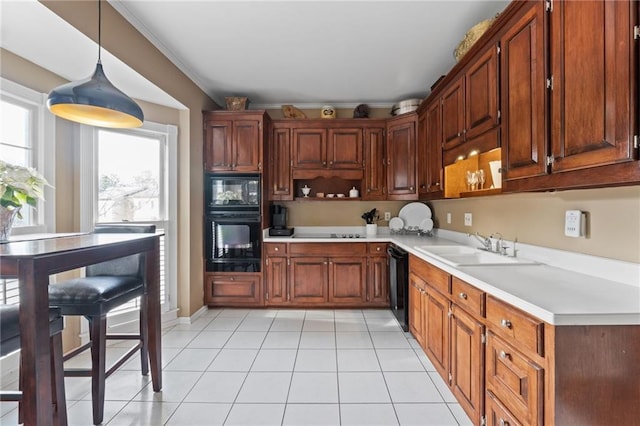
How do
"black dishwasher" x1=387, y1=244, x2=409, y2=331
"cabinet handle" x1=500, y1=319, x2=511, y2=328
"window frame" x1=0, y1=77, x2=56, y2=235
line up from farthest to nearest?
"black dishwasher" x1=387, y1=244, x2=409, y2=331 < "window frame" x1=0, y1=77, x2=56, y2=235 < "cabinet handle" x1=500, y1=319, x2=511, y2=328

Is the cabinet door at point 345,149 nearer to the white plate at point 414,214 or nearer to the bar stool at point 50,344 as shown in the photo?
the white plate at point 414,214

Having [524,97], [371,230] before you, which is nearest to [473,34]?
[524,97]

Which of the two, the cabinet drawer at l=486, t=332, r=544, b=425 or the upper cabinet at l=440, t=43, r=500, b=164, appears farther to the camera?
the upper cabinet at l=440, t=43, r=500, b=164

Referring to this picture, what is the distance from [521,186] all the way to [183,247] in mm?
3191

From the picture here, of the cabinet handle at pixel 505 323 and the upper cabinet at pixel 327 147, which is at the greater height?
the upper cabinet at pixel 327 147

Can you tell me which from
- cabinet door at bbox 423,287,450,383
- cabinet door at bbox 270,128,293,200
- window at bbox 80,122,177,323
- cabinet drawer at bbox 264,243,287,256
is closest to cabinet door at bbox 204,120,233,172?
window at bbox 80,122,177,323

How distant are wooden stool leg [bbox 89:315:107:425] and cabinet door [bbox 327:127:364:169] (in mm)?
2918

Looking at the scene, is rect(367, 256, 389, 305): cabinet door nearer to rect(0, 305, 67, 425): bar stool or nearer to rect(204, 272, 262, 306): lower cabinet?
rect(204, 272, 262, 306): lower cabinet

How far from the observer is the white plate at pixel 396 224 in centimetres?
409

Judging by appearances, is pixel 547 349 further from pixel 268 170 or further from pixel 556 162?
pixel 268 170

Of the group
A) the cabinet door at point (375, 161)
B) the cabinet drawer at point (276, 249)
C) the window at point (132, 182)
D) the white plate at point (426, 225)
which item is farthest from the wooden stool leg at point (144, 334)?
the white plate at point (426, 225)

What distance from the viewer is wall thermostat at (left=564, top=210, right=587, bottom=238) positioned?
5.19ft

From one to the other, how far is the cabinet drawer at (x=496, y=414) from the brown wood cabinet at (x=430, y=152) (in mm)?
1847

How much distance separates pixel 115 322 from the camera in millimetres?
2908
